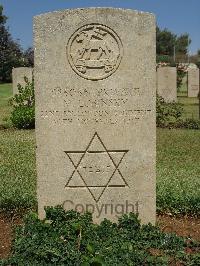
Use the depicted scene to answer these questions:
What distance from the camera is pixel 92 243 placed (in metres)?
4.16

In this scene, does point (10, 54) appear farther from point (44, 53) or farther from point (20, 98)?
point (44, 53)

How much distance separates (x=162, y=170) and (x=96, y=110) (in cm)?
332

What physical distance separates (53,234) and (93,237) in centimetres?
36

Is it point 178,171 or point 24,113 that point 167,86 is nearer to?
point 24,113

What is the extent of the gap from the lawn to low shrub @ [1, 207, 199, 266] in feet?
2.82

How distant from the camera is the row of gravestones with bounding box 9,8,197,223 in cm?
462

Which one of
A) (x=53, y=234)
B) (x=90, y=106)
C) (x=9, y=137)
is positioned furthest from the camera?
(x=9, y=137)

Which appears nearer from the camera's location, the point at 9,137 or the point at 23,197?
the point at 23,197

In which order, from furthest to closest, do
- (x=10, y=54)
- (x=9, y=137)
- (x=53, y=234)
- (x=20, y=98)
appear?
(x=10, y=54), (x=20, y=98), (x=9, y=137), (x=53, y=234)

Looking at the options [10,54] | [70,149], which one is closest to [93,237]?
[70,149]

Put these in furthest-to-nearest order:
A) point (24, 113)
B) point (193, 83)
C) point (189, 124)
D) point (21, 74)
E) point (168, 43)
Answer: point (168, 43) → point (193, 83) → point (21, 74) → point (189, 124) → point (24, 113)

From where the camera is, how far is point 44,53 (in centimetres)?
464

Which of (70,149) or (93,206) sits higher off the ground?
(70,149)

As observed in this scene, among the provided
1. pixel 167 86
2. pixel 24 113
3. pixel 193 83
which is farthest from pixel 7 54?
pixel 24 113
